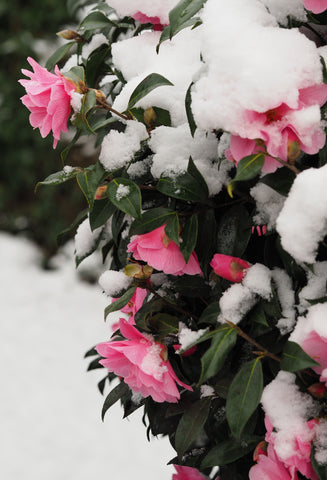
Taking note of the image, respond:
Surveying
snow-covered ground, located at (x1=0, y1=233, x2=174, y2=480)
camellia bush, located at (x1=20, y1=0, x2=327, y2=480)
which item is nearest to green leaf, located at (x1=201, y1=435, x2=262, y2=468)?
camellia bush, located at (x1=20, y1=0, x2=327, y2=480)

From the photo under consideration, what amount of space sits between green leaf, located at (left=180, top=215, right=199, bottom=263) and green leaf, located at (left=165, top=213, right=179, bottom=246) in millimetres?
21

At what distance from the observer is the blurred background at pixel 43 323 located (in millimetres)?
2502

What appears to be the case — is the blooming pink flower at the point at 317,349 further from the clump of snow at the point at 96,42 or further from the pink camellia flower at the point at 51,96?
the clump of snow at the point at 96,42

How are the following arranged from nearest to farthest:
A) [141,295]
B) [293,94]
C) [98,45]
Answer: [293,94] < [141,295] < [98,45]

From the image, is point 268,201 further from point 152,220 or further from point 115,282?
point 115,282

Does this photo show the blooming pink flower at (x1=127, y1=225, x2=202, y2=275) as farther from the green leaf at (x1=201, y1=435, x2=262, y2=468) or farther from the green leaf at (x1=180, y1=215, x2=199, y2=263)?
the green leaf at (x1=201, y1=435, x2=262, y2=468)

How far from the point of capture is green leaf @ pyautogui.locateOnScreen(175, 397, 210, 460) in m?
0.81

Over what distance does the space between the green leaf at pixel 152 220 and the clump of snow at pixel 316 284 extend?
19 cm

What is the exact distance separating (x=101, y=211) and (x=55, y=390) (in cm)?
231

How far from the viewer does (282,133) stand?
2.20ft

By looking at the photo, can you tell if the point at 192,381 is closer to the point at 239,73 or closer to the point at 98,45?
the point at 239,73

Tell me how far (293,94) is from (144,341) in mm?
375

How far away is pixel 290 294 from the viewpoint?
30.6 inches

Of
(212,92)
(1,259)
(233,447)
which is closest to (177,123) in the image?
(212,92)
